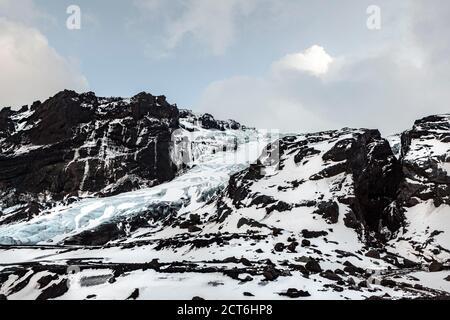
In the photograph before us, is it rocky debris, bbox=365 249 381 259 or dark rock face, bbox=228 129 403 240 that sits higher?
dark rock face, bbox=228 129 403 240

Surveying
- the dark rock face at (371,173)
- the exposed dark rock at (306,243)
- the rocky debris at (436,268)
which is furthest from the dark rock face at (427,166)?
the exposed dark rock at (306,243)

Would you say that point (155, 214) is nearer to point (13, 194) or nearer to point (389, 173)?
point (13, 194)

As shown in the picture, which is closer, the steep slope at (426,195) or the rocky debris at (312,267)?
the rocky debris at (312,267)

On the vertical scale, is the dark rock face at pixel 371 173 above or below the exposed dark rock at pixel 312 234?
above

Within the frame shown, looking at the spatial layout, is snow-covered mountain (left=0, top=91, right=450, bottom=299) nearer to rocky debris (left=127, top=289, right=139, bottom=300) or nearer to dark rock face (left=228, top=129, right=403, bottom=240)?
dark rock face (left=228, top=129, right=403, bottom=240)

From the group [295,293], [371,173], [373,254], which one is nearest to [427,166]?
[371,173]

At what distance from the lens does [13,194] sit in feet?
627

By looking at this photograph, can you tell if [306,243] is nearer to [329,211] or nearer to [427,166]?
[329,211]

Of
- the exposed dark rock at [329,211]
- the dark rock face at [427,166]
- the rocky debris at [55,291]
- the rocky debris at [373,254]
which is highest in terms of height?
the dark rock face at [427,166]

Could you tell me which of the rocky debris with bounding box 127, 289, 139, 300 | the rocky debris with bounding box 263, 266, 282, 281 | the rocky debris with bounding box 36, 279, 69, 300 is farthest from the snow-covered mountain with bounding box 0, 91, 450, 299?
the rocky debris with bounding box 127, 289, 139, 300

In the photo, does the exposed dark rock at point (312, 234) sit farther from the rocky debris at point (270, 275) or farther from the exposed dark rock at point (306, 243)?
the rocky debris at point (270, 275)
